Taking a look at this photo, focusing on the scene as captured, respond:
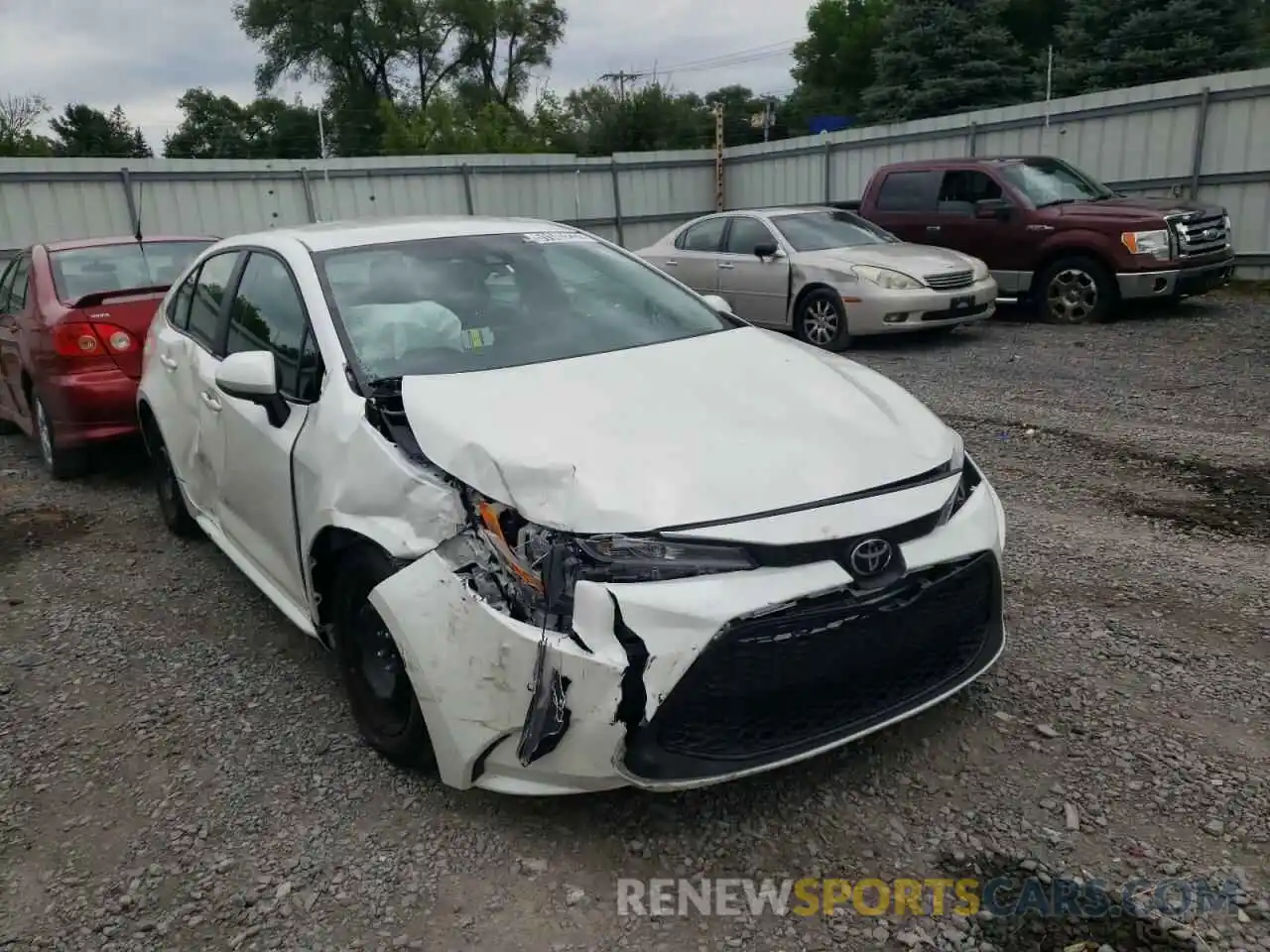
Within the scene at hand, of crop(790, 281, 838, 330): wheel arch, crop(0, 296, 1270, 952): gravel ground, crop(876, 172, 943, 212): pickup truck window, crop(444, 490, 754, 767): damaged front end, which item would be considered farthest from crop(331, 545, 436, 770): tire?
crop(876, 172, 943, 212): pickup truck window

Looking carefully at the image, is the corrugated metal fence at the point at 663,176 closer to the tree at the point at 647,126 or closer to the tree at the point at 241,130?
the tree at the point at 647,126

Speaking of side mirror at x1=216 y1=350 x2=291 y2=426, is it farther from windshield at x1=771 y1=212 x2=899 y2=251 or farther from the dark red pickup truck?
the dark red pickup truck

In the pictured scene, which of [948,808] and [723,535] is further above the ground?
[723,535]

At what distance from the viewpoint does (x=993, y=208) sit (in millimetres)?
10648

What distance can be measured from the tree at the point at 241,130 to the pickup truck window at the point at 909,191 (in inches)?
1366

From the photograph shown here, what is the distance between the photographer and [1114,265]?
32.2 ft

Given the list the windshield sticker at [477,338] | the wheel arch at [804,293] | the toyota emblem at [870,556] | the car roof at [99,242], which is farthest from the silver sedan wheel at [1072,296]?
the toyota emblem at [870,556]

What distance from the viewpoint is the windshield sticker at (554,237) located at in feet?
13.5

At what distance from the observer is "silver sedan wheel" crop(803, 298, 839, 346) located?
9.78 meters

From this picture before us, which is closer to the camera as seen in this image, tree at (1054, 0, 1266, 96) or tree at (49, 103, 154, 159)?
tree at (1054, 0, 1266, 96)

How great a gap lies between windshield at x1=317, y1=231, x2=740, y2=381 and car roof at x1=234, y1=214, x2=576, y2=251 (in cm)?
6

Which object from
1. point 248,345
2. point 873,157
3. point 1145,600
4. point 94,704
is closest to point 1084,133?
point 873,157

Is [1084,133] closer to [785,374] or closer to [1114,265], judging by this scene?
[1114,265]

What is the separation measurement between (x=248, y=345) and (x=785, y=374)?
6.89ft
